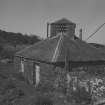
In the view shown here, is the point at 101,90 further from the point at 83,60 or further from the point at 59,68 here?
Answer: the point at 83,60

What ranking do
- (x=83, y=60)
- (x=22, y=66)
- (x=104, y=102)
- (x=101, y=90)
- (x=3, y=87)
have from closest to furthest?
(x=104, y=102) → (x=101, y=90) → (x=3, y=87) → (x=83, y=60) → (x=22, y=66)

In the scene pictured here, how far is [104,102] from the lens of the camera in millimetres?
8984

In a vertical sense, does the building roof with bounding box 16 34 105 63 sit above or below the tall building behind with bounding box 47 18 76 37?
below

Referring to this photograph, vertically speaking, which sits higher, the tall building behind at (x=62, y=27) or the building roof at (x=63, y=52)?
the tall building behind at (x=62, y=27)

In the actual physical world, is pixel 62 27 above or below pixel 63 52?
above

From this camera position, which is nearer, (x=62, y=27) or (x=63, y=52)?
(x=63, y=52)

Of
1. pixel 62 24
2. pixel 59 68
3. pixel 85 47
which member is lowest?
pixel 59 68

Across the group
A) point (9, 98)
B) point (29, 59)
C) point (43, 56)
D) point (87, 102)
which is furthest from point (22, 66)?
point (87, 102)

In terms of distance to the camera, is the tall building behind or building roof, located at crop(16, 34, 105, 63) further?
the tall building behind

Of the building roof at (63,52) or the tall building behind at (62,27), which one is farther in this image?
the tall building behind at (62,27)

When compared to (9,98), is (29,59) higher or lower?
higher

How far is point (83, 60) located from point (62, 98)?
510cm

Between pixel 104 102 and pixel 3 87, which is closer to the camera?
pixel 104 102

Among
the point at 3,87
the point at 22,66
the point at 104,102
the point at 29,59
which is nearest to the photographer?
the point at 104,102
